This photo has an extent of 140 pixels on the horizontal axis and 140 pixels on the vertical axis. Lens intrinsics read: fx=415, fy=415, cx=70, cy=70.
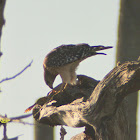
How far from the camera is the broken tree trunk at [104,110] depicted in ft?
14.8

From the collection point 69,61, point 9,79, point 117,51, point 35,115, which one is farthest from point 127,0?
point 9,79

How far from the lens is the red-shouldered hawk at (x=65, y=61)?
717cm

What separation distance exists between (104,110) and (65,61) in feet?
9.46

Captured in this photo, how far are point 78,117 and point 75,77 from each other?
231cm

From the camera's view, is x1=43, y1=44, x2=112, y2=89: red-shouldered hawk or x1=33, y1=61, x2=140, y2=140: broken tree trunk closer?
x1=33, y1=61, x2=140, y2=140: broken tree trunk

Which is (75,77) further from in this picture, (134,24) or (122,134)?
(122,134)

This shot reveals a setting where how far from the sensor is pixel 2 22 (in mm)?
3166

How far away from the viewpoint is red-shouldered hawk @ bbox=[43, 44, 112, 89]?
23.5 ft

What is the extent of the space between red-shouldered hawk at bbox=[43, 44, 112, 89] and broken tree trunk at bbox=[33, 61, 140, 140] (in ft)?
5.62

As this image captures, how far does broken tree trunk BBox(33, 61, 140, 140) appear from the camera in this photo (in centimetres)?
450

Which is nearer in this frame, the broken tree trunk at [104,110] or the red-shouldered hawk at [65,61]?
the broken tree trunk at [104,110]

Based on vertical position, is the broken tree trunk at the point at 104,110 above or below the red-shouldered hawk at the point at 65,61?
below

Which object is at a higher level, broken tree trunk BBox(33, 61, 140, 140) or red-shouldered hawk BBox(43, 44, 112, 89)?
red-shouldered hawk BBox(43, 44, 112, 89)

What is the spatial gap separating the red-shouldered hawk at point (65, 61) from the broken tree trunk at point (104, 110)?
5.62ft
